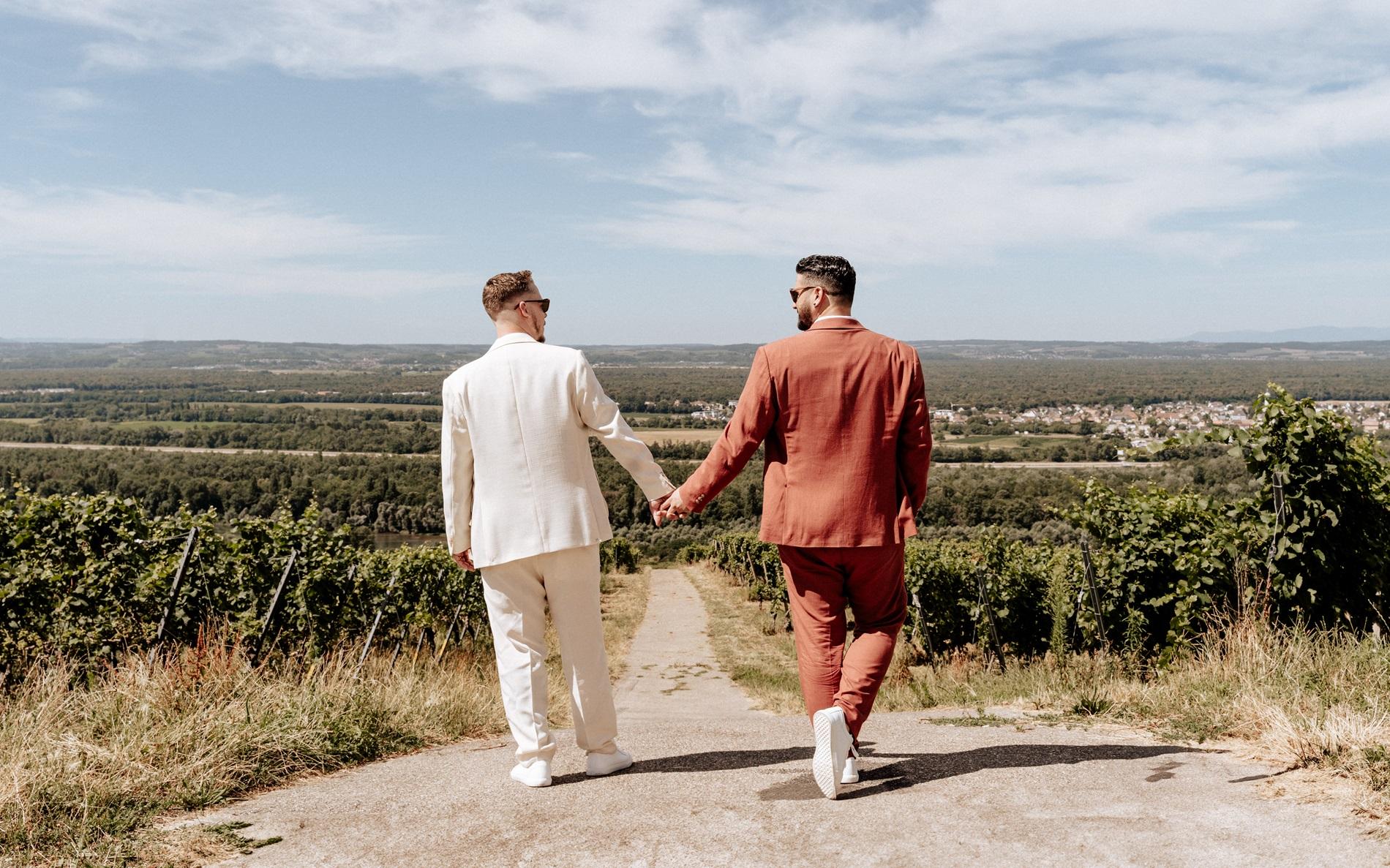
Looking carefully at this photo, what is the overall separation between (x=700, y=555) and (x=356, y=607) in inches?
1529

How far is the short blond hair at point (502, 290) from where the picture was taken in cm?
358

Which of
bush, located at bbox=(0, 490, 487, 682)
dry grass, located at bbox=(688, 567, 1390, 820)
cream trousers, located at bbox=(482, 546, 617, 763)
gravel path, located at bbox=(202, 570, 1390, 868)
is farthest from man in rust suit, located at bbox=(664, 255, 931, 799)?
bush, located at bbox=(0, 490, 487, 682)

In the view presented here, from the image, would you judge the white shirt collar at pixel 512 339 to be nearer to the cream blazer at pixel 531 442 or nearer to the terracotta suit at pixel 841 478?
the cream blazer at pixel 531 442

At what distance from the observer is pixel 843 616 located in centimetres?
351

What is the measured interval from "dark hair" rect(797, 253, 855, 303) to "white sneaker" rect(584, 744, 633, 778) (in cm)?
194

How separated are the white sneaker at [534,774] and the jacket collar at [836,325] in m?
1.88

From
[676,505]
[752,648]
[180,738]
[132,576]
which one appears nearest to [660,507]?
[676,505]

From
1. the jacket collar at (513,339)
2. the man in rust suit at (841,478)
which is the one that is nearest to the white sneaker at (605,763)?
the man in rust suit at (841,478)

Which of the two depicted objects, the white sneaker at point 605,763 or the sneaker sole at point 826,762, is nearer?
the sneaker sole at point 826,762

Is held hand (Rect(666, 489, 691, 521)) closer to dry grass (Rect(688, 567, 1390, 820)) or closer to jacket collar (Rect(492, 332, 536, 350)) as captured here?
jacket collar (Rect(492, 332, 536, 350))

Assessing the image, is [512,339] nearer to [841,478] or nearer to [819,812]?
[841,478]

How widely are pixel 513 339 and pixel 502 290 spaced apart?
20 centimetres

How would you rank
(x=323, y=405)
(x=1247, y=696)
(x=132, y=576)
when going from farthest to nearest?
(x=323, y=405) → (x=132, y=576) → (x=1247, y=696)

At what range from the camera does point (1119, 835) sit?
273 cm
